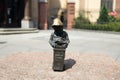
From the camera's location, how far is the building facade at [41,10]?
21.0 m

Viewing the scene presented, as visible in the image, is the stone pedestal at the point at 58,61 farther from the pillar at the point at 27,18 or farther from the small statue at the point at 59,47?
the pillar at the point at 27,18

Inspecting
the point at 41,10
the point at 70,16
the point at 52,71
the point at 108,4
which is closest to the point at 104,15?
the point at 108,4

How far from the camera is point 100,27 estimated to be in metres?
21.0

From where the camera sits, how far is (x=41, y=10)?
22.2m

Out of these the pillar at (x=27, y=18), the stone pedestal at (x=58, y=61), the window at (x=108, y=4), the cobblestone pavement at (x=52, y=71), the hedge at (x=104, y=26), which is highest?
the window at (x=108, y=4)

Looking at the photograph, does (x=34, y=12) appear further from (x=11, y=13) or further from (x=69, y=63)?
(x=69, y=63)

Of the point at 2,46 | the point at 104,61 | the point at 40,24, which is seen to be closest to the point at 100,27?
the point at 40,24

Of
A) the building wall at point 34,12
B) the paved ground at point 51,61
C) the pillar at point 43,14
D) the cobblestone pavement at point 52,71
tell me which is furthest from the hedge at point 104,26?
the cobblestone pavement at point 52,71

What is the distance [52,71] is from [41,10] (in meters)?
14.0

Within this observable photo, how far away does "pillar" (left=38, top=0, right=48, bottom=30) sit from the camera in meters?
22.1

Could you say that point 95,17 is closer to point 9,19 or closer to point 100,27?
point 100,27

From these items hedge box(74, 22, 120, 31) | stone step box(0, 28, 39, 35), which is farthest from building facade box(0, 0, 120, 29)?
hedge box(74, 22, 120, 31)

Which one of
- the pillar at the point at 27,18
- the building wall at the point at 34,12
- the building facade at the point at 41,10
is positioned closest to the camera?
the pillar at the point at 27,18

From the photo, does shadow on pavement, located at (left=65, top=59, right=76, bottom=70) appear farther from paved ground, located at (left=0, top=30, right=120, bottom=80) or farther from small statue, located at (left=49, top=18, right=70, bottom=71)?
small statue, located at (left=49, top=18, right=70, bottom=71)
